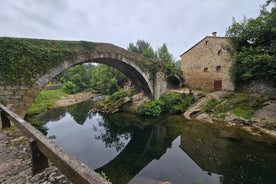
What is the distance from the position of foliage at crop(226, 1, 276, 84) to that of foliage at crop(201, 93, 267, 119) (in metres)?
1.74

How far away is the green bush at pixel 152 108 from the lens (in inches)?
408

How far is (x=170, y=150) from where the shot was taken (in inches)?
231

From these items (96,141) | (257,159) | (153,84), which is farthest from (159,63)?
(257,159)

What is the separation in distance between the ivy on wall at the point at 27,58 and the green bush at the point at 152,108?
20.6 ft

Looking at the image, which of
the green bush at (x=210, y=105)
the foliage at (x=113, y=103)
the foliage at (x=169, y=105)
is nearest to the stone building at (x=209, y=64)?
the green bush at (x=210, y=105)

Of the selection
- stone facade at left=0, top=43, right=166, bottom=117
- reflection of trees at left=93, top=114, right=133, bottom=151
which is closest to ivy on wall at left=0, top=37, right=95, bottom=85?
stone facade at left=0, top=43, right=166, bottom=117

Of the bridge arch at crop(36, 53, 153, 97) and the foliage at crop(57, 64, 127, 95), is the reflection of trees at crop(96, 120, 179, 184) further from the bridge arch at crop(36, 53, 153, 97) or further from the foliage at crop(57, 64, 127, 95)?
the foliage at crop(57, 64, 127, 95)

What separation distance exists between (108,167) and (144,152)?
1.63m

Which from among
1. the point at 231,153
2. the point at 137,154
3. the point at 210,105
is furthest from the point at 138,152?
the point at 210,105

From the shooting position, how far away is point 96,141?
6.77 m

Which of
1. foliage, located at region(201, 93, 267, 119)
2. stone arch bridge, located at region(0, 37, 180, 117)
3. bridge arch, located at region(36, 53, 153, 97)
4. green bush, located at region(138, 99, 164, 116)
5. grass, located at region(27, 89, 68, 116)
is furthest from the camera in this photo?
grass, located at region(27, 89, 68, 116)

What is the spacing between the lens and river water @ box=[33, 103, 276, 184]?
4.26m

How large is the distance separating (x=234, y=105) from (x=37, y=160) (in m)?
10.5

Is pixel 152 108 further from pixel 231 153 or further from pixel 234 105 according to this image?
pixel 231 153
